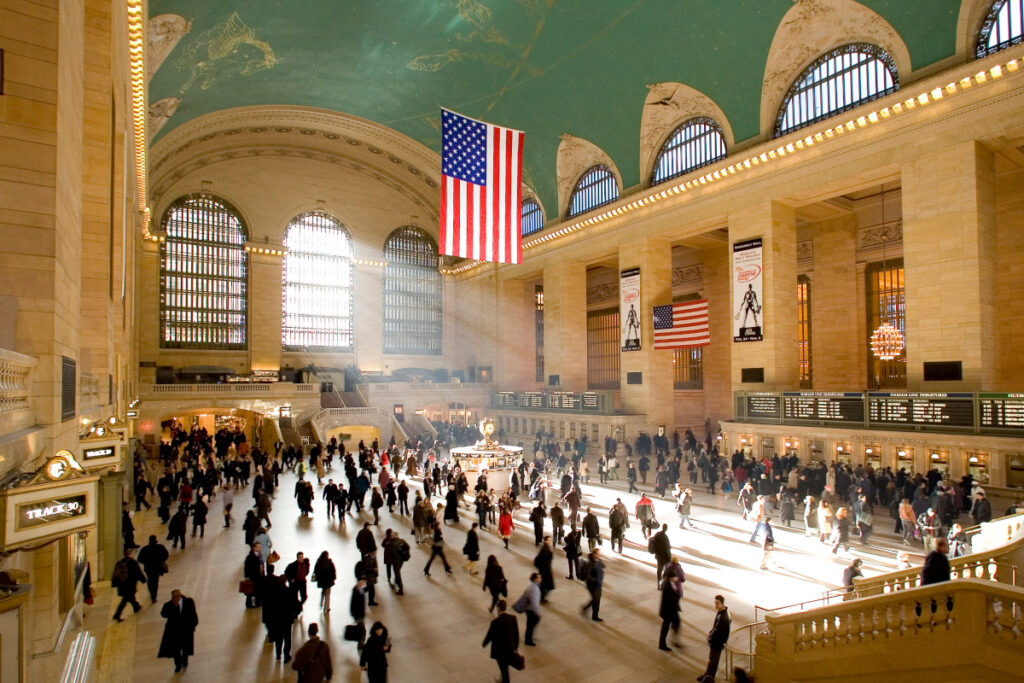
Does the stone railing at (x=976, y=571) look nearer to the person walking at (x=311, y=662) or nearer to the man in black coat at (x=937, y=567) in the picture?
the man in black coat at (x=937, y=567)

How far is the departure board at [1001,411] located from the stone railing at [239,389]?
1003 inches

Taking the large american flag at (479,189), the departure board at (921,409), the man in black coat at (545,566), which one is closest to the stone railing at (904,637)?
the man in black coat at (545,566)

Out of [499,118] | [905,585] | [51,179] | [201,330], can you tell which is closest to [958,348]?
[905,585]

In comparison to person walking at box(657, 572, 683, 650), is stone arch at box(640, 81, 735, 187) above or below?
above

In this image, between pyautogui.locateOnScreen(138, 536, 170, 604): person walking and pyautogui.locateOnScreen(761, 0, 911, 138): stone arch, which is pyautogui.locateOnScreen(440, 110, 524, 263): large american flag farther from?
pyautogui.locateOnScreen(761, 0, 911, 138): stone arch

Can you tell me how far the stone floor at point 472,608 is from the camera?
6.39m

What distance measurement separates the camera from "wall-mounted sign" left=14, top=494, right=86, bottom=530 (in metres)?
3.32

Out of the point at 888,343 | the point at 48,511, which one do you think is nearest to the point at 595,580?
the point at 48,511

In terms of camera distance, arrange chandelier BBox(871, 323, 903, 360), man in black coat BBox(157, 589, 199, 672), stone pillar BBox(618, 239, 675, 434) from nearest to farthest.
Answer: man in black coat BBox(157, 589, 199, 672) < chandelier BBox(871, 323, 903, 360) < stone pillar BBox(618, 239, 675, 434)

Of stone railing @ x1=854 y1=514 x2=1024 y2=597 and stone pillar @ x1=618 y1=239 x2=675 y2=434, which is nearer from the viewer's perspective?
stone railing @ x1=854 y1=514 x2=1024 y2=597

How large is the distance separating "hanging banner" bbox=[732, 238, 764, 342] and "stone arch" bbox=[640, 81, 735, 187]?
150 inches

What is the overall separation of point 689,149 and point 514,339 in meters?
14.5

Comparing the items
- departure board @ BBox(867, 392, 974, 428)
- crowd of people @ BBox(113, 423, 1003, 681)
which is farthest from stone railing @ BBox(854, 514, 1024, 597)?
departure board @ BBox(867, 392, 974, 428)

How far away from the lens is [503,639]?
5.74 m
